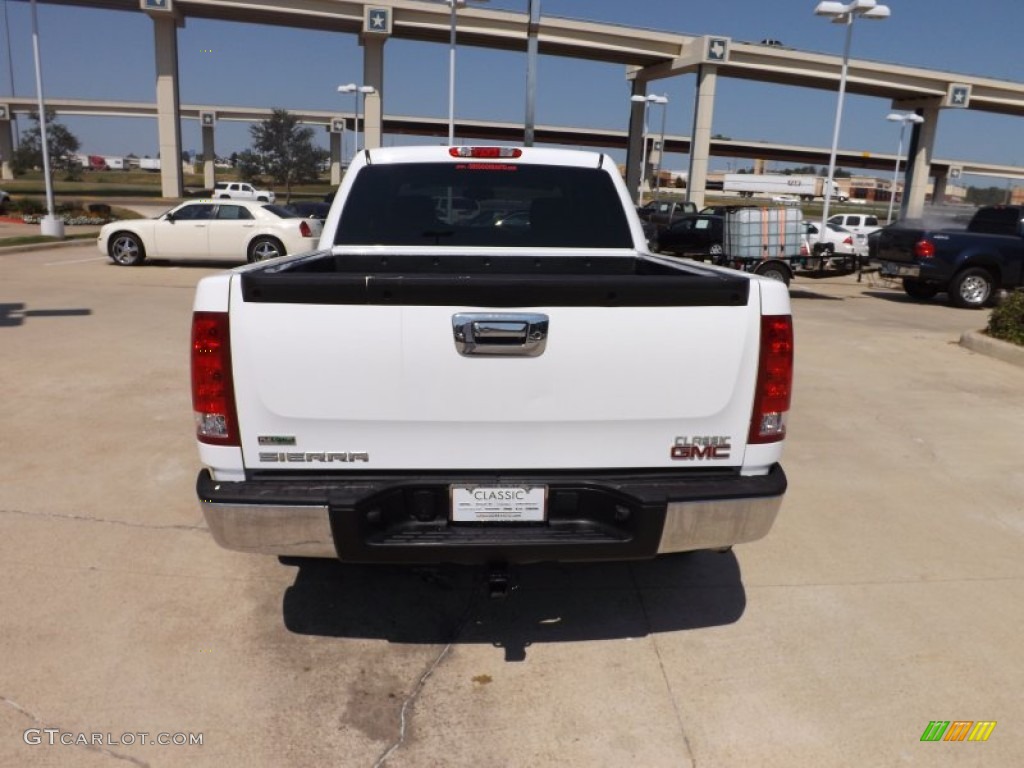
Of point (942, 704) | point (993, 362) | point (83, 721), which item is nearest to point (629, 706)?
point (942, 704)

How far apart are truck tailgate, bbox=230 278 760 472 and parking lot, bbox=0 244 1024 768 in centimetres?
93

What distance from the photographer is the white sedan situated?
697 inches

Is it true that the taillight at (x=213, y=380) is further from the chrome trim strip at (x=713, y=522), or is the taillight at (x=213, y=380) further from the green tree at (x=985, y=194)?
the green tree at (x=985, y=194)

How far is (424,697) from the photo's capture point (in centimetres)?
321

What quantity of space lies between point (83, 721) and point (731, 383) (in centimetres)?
265

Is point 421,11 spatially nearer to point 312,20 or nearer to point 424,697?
point 312,20

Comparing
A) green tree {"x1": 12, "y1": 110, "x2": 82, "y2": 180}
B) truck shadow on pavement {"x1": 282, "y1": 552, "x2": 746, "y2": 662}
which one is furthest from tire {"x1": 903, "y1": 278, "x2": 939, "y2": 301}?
→ green tree {"x1": 12, "y1": 110, "x2": 82, "y2": 180}

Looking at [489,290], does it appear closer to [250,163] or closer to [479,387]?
[479,387]

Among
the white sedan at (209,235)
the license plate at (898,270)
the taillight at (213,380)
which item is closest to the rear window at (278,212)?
the white sedan at (209,235)

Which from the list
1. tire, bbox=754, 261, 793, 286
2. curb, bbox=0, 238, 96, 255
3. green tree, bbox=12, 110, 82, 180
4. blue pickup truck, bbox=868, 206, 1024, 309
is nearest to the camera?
blue pickup truck, bbox=868, 206, 1024, 309

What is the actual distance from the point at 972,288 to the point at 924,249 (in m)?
1.25

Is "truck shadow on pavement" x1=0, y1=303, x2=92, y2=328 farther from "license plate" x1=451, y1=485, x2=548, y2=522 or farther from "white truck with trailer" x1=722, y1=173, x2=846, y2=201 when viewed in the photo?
"white truck with trailer" x1=722, y1=173, x2=846, y2=201

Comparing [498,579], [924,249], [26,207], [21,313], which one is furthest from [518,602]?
[26,207]

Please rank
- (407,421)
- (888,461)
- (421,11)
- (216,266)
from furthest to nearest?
1. (421,11)
2. (216,266)
3. (888,461)
4. (407,421)
